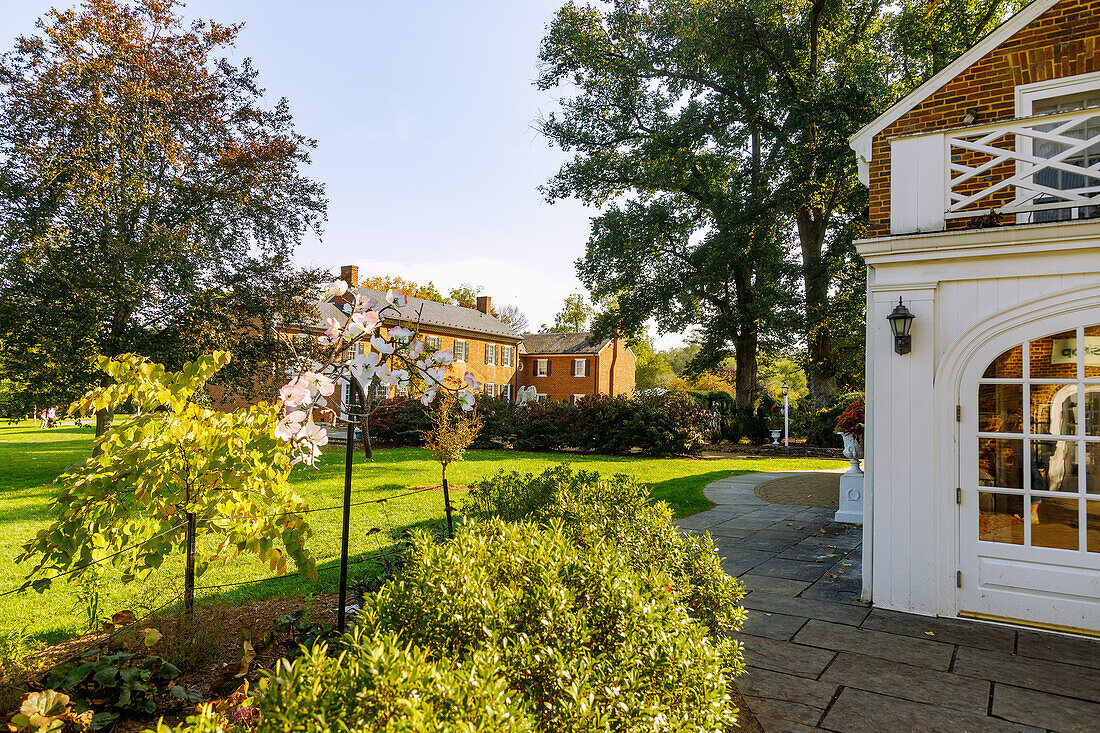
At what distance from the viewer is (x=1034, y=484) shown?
14.4 ft

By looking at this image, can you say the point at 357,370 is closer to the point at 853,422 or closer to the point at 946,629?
the point at 946,629

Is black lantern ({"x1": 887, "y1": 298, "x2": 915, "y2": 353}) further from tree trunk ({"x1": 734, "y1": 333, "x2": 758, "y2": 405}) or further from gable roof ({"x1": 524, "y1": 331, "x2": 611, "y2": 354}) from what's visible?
gable roof ({"x1": 524, "y1": 331, "x2": 611, "y2": 354})

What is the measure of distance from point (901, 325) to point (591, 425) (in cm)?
1478

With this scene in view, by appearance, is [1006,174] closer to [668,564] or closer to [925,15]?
[668,564]

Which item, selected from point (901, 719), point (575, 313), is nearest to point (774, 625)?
point (901, 719)

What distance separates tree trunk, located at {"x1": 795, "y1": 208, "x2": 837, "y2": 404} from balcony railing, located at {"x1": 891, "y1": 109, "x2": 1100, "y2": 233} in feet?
45.4

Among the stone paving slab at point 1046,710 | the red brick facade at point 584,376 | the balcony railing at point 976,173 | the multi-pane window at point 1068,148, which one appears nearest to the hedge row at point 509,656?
the stone paving slab at point 1046,710

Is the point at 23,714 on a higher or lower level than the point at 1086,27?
lower

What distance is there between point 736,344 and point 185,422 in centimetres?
2232

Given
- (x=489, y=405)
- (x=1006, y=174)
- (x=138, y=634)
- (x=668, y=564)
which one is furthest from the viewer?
(x=489, y=405)

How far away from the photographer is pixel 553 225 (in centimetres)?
2538

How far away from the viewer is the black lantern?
465 cm

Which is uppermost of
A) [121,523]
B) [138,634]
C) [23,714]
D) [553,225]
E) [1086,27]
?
[553,225]

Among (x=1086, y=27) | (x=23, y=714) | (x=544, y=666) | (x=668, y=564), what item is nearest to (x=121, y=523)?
(x=23, y=714)
